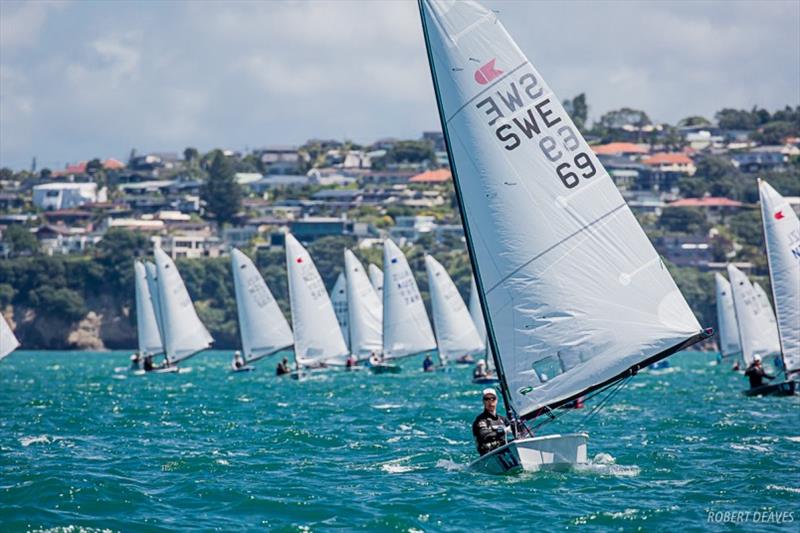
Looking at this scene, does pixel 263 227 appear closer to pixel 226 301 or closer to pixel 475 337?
pixel 226 301

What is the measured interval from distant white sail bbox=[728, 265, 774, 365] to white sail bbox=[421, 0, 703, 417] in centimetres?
3317

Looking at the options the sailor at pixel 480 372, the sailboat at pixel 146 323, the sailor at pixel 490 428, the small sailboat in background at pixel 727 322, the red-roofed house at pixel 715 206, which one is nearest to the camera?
the sailor at pixel 490 428

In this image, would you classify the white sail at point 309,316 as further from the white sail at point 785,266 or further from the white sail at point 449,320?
the white sail at point 785,266

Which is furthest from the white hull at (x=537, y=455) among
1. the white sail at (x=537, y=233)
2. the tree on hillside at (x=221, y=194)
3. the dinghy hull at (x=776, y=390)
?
the tree on hillside at (x=221, y=194)

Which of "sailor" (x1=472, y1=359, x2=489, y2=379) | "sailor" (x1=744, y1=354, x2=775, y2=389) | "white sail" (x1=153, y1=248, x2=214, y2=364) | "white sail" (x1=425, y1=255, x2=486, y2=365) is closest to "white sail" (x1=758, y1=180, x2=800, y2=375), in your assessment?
"sailor" (x1=744, y1=354, x2=775, y2=389)

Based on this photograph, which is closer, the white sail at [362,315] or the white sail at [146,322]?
the white sail at [362,315]

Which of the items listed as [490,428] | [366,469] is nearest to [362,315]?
[366,469]

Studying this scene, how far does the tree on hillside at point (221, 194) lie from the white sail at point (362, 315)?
416ft

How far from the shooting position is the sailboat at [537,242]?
2055 cm

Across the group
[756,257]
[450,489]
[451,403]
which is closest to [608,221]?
[450,489]

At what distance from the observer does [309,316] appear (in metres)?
57.7

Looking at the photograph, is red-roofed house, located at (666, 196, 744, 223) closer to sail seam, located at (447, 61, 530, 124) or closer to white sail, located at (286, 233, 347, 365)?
white sail, located at (286, 233, 347, 365)

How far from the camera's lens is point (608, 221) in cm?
2073

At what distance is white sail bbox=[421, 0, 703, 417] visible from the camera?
20578 millimetres
